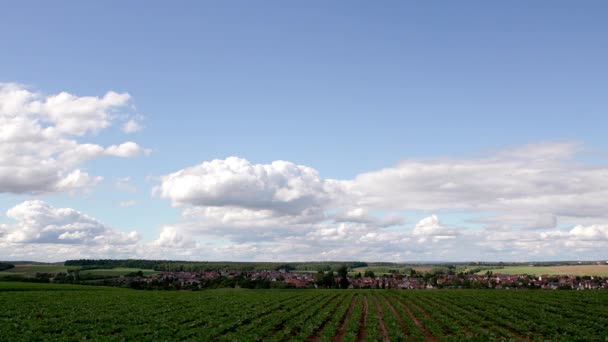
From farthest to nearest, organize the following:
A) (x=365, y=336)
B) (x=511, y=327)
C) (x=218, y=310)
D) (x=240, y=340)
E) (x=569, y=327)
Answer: (x=218, y=310) → (x=511, y=327) → (x=569, y=327) → (x=365, y=336) → (x=240, y=340)

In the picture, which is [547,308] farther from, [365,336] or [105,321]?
[105,321]

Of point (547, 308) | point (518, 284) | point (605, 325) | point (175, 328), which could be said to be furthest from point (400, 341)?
point (518, 284)

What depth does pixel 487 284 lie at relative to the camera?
144 metres

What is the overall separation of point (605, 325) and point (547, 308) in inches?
548

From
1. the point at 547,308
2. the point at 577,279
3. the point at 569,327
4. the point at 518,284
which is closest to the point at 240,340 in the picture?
the point at 569,327

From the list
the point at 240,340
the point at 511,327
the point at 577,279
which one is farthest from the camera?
the point at 577,279

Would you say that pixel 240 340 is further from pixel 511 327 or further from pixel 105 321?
pixel 511 327

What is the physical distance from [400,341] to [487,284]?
425 feet

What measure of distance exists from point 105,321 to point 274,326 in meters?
11.9

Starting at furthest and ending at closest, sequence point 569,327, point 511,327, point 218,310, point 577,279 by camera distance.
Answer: point 577,279, point 218,310, point 511,327, point 569,327

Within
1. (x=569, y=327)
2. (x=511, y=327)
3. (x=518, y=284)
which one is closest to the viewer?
(x=569, y=327)

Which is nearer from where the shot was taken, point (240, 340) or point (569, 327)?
point (240, 340)

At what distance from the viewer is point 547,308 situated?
46094mm

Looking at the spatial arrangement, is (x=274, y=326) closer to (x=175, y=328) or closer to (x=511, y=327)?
(x=175, y=328)
